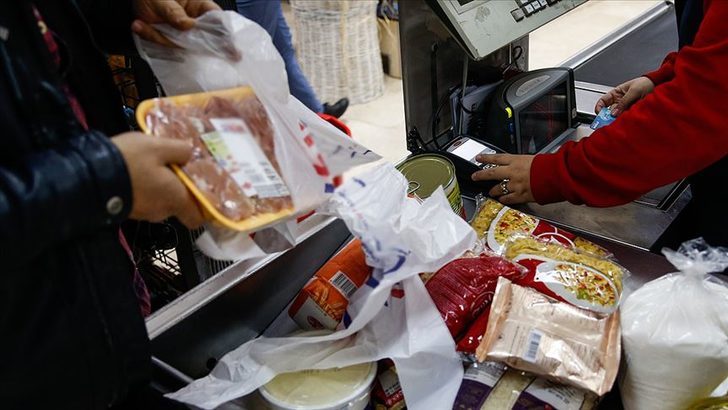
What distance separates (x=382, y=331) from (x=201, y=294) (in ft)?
0.89

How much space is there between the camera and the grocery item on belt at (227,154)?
0.65 metres

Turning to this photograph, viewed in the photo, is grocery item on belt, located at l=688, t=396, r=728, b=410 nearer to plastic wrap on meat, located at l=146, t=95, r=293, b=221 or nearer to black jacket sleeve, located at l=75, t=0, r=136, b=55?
plastic wrap on meat, located at l=146, t=95, r=293, b=221

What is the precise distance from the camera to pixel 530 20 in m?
1.20

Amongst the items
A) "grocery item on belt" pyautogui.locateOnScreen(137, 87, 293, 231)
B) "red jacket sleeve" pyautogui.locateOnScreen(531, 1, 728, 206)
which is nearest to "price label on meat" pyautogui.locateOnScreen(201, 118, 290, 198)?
"grocery item on belt" pyautogui.locateOnScreen(137, 87, 293, 231)

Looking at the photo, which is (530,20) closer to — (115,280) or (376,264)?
(376,264)

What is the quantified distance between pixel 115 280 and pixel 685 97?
0.84 meters

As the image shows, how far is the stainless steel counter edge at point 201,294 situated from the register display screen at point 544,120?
551 mm

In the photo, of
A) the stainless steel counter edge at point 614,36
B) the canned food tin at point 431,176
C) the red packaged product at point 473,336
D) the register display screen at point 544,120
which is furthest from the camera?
the stainless steel counter edge at point 614,36

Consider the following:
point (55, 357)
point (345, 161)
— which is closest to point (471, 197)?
point (345, 161)

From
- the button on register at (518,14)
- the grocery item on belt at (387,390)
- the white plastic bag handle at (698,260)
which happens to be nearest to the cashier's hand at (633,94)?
the button on register at (518,14)

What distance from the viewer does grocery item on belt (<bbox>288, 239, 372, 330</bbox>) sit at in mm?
824

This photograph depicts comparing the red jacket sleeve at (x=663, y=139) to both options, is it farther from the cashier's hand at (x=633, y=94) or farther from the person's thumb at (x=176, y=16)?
the person's thumb at (x=176, y=16)

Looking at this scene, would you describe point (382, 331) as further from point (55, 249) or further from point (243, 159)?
point (55, 249)

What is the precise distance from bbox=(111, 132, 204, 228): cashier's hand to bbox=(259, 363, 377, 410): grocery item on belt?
25 cm
